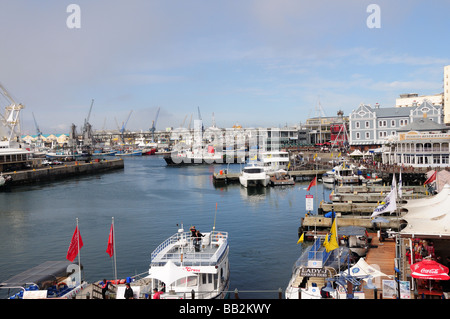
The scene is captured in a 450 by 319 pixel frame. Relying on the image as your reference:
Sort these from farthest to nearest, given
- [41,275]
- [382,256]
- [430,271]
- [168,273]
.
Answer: [382,256] → [41,275] → [168,273] → [430,271]

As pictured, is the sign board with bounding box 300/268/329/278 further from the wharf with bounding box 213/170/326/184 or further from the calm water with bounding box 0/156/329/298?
the wharf with bounding box 213/170/326/184

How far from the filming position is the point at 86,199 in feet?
205

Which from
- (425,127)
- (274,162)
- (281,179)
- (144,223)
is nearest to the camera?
(144,223)

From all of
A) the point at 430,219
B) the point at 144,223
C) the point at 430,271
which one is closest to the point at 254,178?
the point at 144,223

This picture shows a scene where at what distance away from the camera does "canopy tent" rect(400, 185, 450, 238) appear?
17.6 metres

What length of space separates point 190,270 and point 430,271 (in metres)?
9.86

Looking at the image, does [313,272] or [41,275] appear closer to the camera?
[313,272]

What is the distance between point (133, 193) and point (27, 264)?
39619 mm

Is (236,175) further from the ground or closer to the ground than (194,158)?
closer to the ground

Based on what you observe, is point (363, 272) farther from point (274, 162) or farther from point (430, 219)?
point (274, 162)

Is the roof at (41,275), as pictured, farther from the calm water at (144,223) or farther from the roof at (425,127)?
the roof at (425,127)

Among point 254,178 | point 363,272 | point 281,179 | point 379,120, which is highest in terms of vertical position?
point 379,120

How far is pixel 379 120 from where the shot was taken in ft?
322

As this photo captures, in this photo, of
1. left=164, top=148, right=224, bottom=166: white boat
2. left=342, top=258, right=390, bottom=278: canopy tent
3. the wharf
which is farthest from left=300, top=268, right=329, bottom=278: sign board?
left=164, top=148, right=224, bottom=166: white boat
